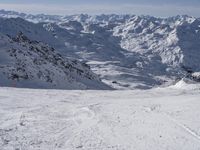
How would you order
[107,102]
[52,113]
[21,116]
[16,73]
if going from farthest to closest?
[16,73]
[107,102]
[52,113]
[21,116]

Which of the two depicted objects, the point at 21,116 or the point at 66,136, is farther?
the point at 21,116

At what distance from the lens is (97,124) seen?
758 inches

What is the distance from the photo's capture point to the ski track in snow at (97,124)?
625 inches

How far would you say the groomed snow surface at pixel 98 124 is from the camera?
15836 millimetres

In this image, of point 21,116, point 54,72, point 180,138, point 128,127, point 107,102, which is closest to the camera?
point 180,138

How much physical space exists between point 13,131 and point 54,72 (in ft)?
129

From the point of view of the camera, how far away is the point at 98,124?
19250 millimetres

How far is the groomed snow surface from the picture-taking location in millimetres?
15836

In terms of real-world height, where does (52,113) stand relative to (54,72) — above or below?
above

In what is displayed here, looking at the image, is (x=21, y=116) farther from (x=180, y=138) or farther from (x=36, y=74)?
(x=36, y=74)

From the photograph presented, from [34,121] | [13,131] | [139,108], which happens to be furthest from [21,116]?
[139,108]

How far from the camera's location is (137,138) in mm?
16844

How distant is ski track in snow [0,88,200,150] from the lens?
15.9 m

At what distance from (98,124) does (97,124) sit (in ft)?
0.17
